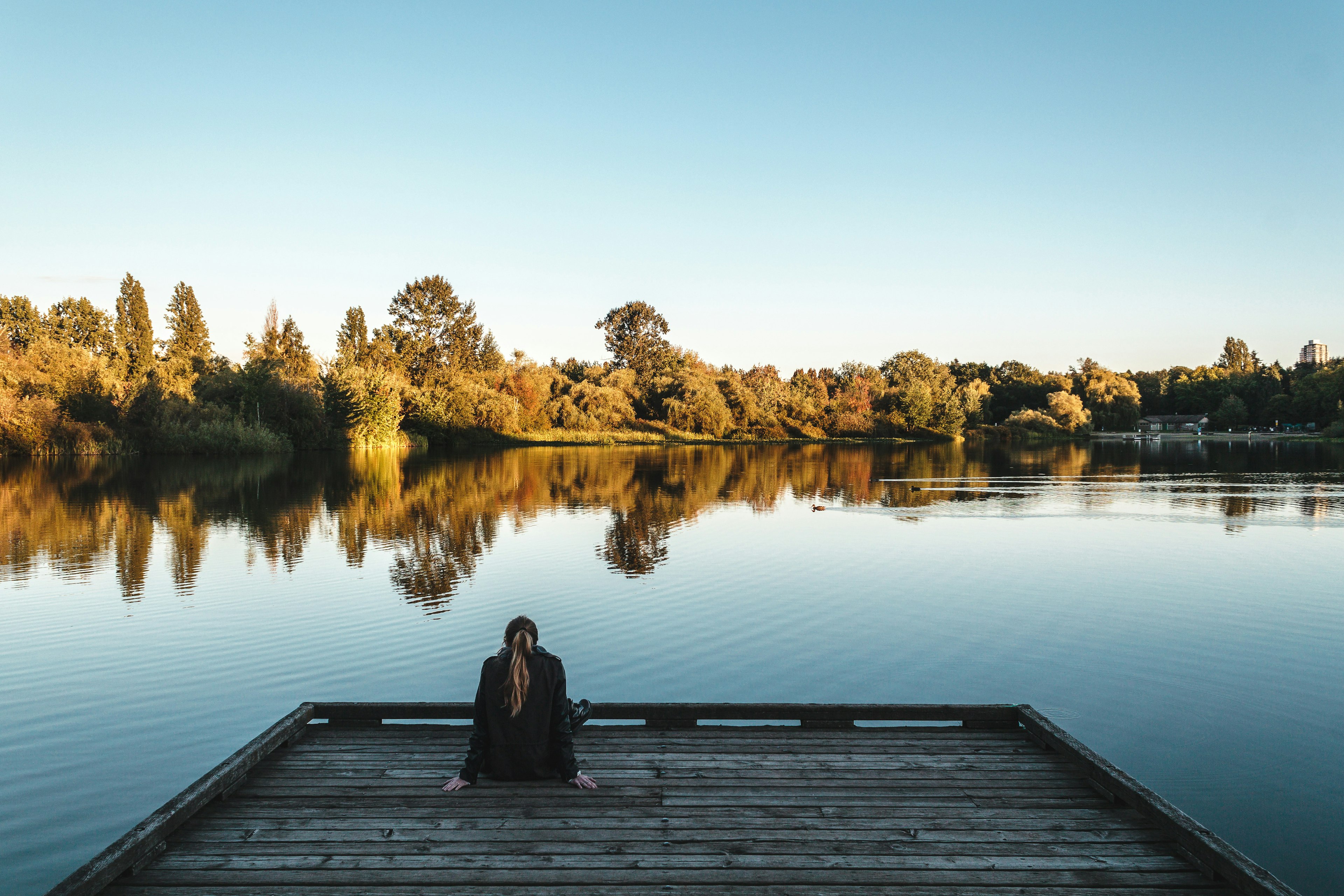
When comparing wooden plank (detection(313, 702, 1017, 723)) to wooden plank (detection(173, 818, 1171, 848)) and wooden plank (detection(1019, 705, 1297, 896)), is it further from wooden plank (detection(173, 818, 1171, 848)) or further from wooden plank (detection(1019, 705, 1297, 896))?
wooden plank (detection(173, 818, 1171, 848))

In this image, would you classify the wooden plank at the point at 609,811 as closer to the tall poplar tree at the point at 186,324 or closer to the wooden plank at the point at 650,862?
the wooden plank at the point at 650,862

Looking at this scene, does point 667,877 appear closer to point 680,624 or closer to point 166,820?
point 166,820

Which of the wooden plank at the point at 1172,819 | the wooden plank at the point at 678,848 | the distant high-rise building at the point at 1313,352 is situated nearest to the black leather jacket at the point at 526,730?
the wooden plank at the point at 678,848

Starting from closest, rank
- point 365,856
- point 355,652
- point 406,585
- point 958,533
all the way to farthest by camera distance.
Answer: point 365,856, point 355,652, point 406,585, point 958,533

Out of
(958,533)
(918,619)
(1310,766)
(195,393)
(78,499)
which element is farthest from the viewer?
(195,393)

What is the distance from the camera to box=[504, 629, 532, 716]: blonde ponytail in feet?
15.9

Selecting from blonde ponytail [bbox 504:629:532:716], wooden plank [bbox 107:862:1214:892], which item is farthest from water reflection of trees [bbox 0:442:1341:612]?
wooden plank [bbox 107:862:1214:892]

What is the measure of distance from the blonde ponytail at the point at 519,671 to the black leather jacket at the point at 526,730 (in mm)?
51

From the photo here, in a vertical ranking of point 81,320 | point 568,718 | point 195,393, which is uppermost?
point 81,320

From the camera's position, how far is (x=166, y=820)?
171 inches

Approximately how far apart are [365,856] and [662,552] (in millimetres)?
13136

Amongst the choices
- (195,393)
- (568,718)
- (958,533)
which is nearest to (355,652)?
(568,718)

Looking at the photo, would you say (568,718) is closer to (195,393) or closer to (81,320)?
(195,393)

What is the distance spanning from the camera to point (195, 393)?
2111 inches
